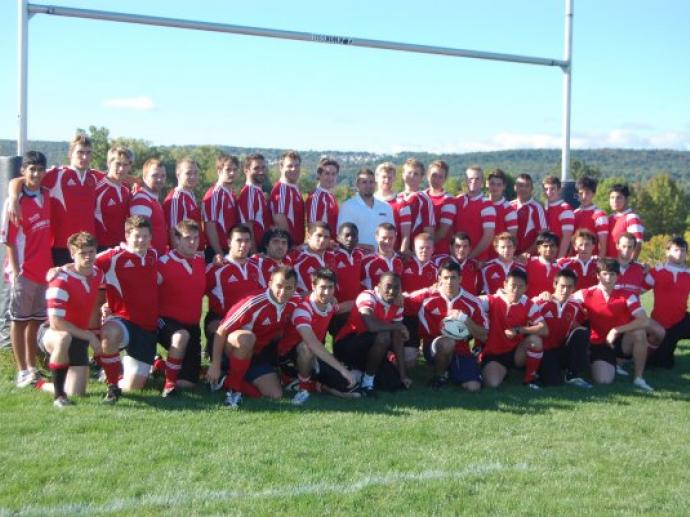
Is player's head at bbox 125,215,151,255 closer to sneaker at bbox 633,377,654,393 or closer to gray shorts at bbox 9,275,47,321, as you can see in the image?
gray shorts at bbox 9,275,47,321

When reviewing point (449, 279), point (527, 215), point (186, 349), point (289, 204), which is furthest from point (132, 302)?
point (527, 215)

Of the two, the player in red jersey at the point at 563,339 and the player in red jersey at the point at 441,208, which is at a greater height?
the player in red jersey at the point at 441,208

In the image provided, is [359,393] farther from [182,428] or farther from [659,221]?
[659,221]

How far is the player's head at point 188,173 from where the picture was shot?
650 cm

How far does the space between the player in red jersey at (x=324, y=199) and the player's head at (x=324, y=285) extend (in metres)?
1.34

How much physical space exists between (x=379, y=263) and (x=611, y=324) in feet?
6.62

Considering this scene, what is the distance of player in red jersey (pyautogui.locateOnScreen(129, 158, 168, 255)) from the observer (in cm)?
625

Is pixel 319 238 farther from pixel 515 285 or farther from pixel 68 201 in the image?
pixel 68 201

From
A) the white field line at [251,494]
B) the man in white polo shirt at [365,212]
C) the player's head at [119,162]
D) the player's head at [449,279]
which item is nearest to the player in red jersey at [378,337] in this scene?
the player's head at [449,279]

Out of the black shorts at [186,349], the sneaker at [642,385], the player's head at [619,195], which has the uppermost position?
the player's head at [619,195]

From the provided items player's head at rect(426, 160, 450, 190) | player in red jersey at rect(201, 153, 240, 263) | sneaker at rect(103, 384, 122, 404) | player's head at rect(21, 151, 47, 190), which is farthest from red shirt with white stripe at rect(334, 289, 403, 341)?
player's head at rect(21, 151, 47, 190)

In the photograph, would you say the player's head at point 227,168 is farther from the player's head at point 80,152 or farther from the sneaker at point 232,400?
the sneaker at point 232,400

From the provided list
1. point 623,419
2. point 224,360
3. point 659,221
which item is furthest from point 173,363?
point 659,221

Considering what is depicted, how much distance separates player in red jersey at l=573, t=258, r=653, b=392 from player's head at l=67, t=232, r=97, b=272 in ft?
12.8
